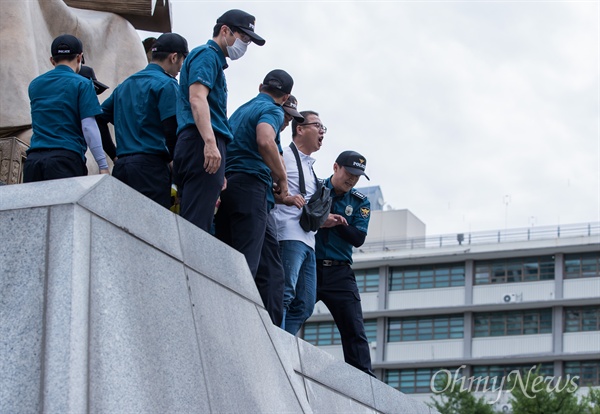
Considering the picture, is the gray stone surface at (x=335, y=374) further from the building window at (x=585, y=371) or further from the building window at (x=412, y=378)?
the building window at (x=412, y=378)

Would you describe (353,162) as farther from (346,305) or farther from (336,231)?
(346,305)

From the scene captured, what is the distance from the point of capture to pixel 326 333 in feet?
185

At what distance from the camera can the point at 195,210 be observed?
20.6 ft

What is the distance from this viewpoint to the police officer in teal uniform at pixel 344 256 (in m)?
8.66

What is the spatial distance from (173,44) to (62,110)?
921mm

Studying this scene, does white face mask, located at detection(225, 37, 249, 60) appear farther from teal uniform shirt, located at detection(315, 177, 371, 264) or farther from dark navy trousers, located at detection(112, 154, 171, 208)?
teal uniform shirt, located at detection(315, 177, 371, 264)

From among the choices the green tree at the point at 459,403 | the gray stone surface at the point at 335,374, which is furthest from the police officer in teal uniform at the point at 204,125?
the green tree at the point at 459,403

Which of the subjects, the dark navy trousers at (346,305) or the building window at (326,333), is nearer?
the dark navy trousers at (346,305)

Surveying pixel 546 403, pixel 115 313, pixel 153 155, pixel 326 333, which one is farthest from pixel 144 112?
pixel 326 333

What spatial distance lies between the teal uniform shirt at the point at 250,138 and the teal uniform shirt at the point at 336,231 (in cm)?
165

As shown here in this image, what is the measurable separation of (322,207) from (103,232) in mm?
3332

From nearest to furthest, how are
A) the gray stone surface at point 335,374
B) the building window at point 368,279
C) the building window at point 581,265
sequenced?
the gray stone surface at point 335,374 → the building window at point 581,265 → the building window at point 368,279

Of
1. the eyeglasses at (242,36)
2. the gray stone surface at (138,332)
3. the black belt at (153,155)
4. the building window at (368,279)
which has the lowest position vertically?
the gray stone surface at (138,332)

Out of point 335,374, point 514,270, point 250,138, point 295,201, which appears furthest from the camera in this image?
point 514,270
